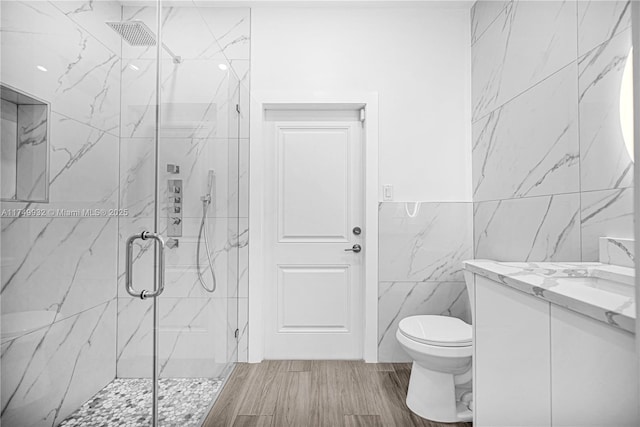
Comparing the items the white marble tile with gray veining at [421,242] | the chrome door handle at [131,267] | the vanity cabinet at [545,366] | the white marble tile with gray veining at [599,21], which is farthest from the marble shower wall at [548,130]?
the chrome door handle at [131,267]

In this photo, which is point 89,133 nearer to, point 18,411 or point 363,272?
point 18,411

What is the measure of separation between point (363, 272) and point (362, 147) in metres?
0.91

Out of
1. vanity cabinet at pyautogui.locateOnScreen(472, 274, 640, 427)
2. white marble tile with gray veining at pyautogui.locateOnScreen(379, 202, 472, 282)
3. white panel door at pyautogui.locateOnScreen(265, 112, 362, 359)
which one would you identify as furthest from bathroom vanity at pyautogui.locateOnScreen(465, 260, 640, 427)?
white panel door at pyautogui.locateOnScreen(265, 112, 362, 359)

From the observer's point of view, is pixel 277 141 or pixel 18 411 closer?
pixel 18 411

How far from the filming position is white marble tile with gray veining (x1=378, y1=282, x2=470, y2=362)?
2410 millimetres

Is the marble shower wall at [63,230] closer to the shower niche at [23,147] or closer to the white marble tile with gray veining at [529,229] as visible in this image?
the shower niche at [23,147]

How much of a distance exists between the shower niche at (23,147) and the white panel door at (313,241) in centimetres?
163

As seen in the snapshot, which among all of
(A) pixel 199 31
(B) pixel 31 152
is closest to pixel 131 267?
(B) pixel 31 152

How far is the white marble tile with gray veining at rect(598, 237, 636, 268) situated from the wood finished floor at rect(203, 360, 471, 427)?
1.05 meters

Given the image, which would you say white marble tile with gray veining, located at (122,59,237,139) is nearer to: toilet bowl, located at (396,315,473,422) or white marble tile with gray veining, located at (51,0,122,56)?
white marble tile with gray veining, located at (51,0,122,56)

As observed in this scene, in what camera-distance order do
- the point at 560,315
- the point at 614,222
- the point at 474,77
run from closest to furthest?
1. the point at 560,315
2. the point at 614,222
3. the point at 474,77

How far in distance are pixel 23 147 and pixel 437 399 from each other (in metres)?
1.99

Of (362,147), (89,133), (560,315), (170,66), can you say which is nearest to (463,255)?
(362,147)

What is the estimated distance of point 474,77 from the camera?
242cm
